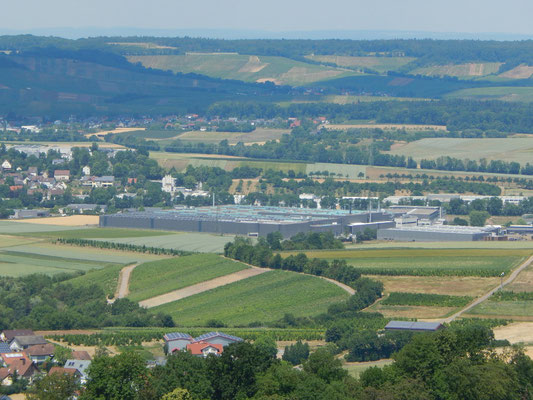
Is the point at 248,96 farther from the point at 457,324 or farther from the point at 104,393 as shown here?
the point at 104,393

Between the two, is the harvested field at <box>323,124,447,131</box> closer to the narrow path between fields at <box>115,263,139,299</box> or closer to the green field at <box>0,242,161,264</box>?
the green field at <box>0,242,161,264</box>

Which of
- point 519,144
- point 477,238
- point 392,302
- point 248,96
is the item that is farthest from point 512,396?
point 248,96

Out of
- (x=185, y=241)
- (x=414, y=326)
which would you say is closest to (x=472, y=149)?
(x=185, y=241)

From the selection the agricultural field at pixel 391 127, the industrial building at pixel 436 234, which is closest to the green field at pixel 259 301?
the industrial building at pixel 436 234

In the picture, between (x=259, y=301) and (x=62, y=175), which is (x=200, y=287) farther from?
(x=62, y=175)

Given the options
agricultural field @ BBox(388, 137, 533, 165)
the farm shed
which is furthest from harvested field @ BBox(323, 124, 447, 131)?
the farm shed

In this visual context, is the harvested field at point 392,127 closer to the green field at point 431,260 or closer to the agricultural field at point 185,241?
the agricultural field at point 185,241
